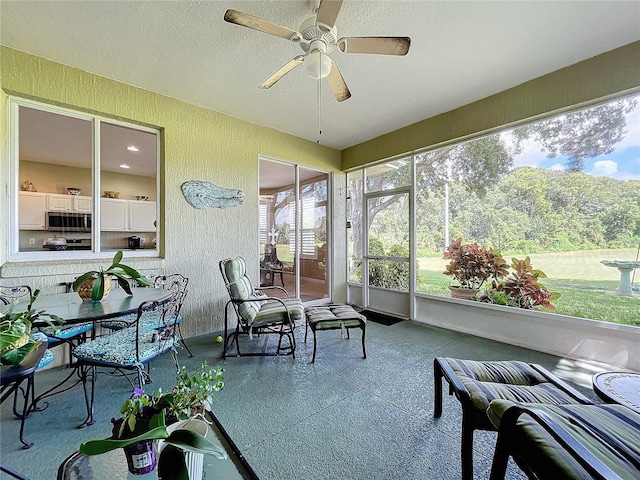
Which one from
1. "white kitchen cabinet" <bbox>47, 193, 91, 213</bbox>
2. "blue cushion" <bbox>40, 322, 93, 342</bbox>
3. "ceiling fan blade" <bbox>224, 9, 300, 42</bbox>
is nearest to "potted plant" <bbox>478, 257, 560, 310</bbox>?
"ceiling fan blade" <bbox>224, 9, 300, 42</bbox>

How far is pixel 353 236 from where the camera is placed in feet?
17.0

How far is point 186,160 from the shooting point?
11.1 ft

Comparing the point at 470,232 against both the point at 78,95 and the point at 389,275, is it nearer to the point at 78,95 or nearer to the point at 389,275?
the point at 389,275

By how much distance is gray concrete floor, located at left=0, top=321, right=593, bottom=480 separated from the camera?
149 centimetres

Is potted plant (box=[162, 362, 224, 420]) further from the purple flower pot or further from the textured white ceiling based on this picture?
the textured white ceiling

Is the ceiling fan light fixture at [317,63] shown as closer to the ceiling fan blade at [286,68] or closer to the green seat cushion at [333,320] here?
the ceiling fan blade at [286,68]

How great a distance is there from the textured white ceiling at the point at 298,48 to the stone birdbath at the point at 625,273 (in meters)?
2.00

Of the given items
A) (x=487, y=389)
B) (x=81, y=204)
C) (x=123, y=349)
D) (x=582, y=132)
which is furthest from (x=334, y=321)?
(x=81, y=204)

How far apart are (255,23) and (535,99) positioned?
304 cm

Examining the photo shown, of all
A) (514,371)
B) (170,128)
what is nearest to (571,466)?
(514,371)

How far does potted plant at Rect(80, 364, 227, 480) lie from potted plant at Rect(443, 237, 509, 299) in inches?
140

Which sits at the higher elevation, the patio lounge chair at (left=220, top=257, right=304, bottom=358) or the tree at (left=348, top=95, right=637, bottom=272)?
the tree at (left=348, top=95, right=637, bottom=272)

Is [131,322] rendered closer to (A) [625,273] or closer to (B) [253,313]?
(B) [253,313]

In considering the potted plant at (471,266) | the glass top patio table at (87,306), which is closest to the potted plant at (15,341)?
the glass top patio table at (87,306)
